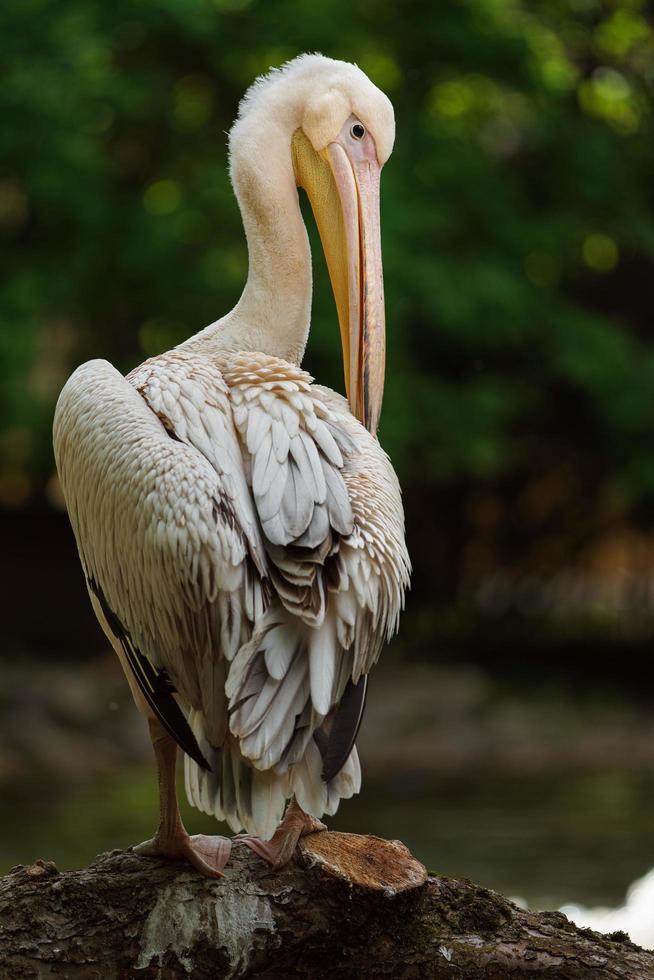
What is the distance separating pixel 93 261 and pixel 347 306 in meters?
7.63

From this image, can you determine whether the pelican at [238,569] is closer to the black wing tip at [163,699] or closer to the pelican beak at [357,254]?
the black wing tip at [163,699]

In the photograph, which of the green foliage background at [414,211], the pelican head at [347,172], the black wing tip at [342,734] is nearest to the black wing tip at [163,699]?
the black wing tip at [342,734]

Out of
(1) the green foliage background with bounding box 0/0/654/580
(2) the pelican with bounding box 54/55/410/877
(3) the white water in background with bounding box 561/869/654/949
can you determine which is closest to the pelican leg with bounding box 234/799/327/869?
(2) the pelican with bounding box 54/55/410/877

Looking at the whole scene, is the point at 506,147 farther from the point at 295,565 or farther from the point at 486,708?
the point at 295,565

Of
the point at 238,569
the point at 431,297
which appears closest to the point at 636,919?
the point at 238,569

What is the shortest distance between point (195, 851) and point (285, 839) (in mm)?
214

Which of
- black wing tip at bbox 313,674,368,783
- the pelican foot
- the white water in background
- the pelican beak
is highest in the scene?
the pelican beak

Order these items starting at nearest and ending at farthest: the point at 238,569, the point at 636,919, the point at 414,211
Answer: the point at 238,569
the point at 636,919
the point at 414,211

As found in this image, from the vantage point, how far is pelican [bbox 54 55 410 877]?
125 inches

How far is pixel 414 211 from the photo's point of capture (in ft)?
37.9

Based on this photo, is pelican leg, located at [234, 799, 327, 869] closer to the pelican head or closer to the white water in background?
the pelican head

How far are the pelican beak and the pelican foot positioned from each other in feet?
4.21

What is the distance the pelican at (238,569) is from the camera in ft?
10.4

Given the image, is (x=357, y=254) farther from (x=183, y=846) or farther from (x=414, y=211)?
(x=414, y=211)
